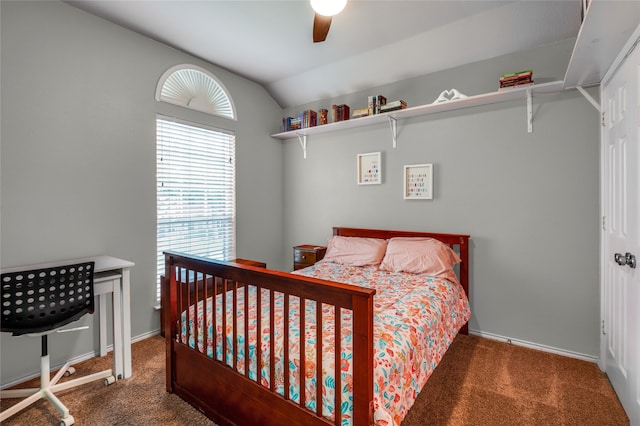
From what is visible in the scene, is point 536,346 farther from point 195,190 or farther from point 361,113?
point 195,190

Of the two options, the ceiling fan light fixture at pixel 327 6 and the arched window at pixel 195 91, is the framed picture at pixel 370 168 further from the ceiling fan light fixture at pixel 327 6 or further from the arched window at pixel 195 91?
the ceiling fan light fixture at pixel 327 6

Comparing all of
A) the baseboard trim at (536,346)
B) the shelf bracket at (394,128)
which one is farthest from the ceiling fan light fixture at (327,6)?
the baseboard trim at (536,346)

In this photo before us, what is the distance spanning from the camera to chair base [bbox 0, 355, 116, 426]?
5.77 feet

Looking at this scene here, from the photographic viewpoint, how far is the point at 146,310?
291 cm

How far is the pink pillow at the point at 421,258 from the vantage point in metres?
2.64

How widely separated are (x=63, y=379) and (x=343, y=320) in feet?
7.10

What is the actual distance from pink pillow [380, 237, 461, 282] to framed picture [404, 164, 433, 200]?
0.50 metres

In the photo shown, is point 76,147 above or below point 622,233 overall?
above

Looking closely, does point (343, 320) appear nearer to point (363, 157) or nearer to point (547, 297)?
point (547, 297)

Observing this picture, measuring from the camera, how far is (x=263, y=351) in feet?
5.06

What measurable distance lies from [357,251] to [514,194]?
1.51 meters

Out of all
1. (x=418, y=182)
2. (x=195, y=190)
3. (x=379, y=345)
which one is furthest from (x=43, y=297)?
(x=418, y=182)

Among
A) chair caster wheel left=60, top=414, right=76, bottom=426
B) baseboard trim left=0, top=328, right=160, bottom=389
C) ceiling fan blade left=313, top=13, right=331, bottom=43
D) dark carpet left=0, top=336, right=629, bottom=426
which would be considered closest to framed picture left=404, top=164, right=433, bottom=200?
dark carpet left=0, top=336, right=629, bottom=426

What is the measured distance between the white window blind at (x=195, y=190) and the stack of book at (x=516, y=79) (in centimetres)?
279
